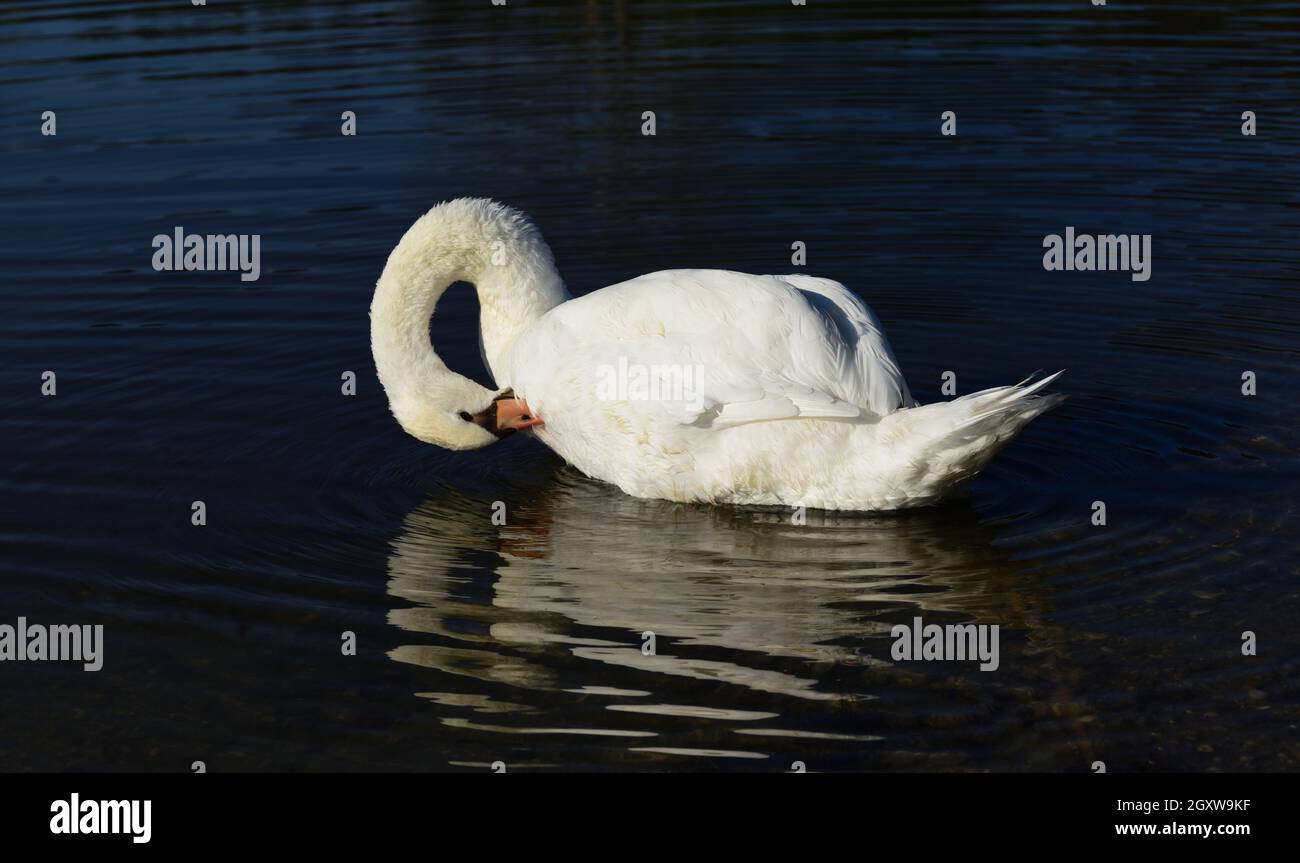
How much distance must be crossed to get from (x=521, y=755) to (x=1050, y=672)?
236cm

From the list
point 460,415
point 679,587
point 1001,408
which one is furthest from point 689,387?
point 1001,408

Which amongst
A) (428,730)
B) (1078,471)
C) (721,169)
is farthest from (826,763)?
(721,169)

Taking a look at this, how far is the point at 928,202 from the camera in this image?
15133mm

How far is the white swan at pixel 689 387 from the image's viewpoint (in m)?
8.55

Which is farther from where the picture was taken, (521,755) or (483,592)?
(483,592)

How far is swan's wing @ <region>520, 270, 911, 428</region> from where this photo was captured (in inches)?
340

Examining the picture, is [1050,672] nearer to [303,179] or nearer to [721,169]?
[721,169]

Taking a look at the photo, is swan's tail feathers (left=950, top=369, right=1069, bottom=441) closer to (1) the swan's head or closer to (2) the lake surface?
(2) the lake surface

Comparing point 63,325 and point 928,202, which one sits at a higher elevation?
point 928,202

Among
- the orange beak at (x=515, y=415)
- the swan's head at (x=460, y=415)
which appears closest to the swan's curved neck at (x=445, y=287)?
the swan's head at (x=460, y=415)

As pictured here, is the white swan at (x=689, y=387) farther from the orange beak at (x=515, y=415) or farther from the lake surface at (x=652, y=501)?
the lake surface at (x=652, y=501)
